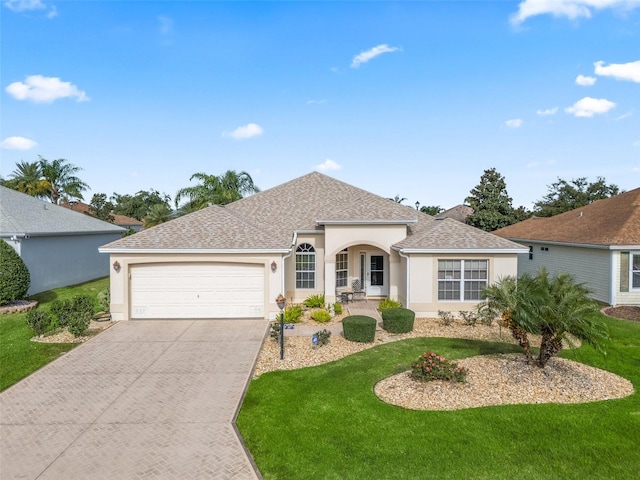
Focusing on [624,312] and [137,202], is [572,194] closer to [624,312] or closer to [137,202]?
[624,312]

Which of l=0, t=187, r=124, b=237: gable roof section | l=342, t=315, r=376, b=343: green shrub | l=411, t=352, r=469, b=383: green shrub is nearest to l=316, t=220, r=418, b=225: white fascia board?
l=342, t=315, r=376, b=343: green shrub

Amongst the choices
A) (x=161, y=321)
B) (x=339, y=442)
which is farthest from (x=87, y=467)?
(x=161, y=321)

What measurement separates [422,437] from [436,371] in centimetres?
225

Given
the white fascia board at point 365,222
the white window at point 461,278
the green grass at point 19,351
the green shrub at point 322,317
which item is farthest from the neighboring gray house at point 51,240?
the white window at point 461,278

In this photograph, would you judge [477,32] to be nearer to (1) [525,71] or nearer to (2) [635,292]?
(1) [525,71]

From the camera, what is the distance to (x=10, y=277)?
15.4m

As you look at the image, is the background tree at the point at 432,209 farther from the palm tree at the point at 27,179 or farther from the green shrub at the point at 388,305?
the palm tree at the point at 27,179

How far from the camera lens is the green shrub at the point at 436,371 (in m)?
8.27

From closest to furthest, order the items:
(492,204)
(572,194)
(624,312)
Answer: (624,312), (492,204), (572,194)

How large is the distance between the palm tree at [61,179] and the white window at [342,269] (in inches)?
1636

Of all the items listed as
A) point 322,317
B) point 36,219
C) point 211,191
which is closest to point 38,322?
point 322,317

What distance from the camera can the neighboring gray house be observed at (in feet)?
61.5

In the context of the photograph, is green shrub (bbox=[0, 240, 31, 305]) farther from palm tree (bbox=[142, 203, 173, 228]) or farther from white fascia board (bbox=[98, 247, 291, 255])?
palm tree (bbox=[142, 203, 173, 228])

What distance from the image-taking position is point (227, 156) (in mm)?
32156
